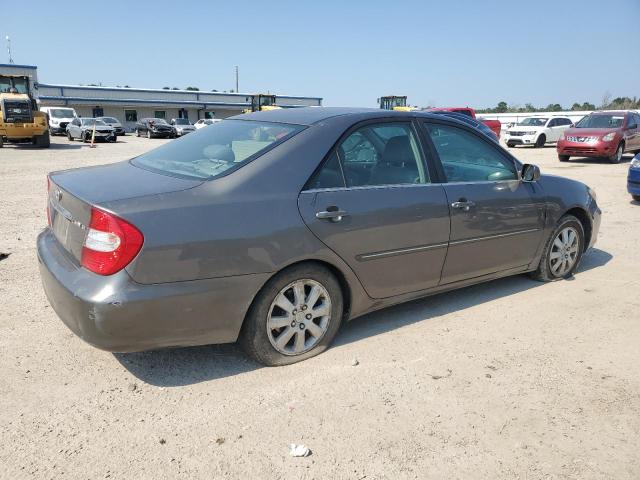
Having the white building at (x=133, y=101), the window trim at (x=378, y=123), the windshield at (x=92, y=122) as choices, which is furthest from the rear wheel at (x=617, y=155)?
the white building at (x=133, y=101)

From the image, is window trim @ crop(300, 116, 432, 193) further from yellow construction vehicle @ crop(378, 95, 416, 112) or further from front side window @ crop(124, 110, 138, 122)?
front side window @ crop(124, 110, 138, 122)

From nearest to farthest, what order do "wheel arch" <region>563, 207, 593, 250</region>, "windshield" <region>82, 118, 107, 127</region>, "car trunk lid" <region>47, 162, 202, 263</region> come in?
"car trunk lid" <region>47, 162, 202, 263</region>
"wheel arch" <region>563, 207, 593, 250</region>
"windshield" <region>82, 118, 107, 127</region>

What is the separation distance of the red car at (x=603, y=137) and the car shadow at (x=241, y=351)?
1367 cm

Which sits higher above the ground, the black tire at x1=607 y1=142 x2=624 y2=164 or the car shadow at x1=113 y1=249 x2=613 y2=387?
the black tire at x1=607 y1=142 x2=624 y2=164

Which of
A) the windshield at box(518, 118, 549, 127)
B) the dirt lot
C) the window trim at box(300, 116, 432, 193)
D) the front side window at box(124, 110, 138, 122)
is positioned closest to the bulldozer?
the dirt lot

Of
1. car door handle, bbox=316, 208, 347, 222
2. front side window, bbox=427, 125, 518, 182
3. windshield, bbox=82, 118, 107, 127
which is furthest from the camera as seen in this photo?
windshield, bbox=82, 118, 107, 127

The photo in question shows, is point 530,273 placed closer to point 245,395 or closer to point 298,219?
point 298,219

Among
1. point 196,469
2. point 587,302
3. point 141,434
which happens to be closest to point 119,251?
point 141,434

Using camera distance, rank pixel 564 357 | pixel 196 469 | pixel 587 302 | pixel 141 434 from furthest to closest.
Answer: pixel 587 302 → pixel 564 357 → pixel 141 434 → pixel 196 469

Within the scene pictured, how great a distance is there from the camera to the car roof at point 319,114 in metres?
→ 3.67

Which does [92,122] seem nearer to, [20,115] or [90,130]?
[90,130]

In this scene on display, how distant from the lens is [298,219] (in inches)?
124

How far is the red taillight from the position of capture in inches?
106

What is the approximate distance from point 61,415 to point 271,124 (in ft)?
7.33
